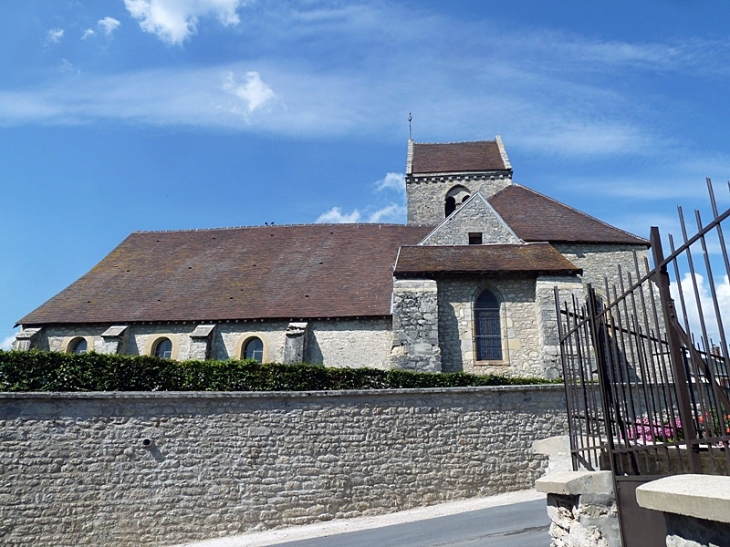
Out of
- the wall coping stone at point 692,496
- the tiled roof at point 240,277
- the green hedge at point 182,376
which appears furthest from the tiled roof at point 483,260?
the wall coping stone at point 692,496

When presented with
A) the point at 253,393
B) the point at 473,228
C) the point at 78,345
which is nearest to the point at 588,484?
the point at 253,393

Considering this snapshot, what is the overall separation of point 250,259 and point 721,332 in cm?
1983

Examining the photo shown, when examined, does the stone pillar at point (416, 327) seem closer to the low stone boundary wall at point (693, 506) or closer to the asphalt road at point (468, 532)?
the asphalt road at point (468, 532)

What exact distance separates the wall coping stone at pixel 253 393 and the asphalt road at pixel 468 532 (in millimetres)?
2571

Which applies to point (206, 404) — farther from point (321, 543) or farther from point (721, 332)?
point (721, 332)

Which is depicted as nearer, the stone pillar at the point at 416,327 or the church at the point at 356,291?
the stone pillar at the point at 416,327

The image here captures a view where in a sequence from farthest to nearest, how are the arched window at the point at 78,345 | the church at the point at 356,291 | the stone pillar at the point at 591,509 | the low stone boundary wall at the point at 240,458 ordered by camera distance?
the arched window at the point at 78,345 → the church at the point at 356,291 → the low stone boundary wall at the point at 240,458 → the stone pillar at the point at 591,509

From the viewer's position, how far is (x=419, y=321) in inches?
583

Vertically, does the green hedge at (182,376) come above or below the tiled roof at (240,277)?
below

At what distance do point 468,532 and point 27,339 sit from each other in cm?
1563

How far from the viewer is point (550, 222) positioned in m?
18.7

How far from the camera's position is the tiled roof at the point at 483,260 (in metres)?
15.2

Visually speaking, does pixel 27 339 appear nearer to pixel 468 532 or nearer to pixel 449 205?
pixel 468 532

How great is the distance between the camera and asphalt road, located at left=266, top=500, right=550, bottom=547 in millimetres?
8414
